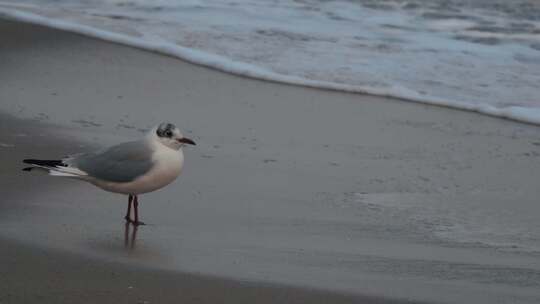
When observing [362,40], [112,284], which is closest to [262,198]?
[112,284]

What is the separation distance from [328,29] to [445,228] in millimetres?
5537

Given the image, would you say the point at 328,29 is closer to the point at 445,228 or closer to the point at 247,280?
the point at 445,228

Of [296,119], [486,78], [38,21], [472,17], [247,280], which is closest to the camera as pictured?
[247,280]

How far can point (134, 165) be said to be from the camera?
5074 mm

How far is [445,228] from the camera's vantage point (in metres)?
5.30

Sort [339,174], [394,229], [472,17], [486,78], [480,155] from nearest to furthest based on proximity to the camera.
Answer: [394,229]
[339,174]
[480,155]
[486,78]
[472,17]

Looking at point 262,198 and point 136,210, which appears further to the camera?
point 262,198

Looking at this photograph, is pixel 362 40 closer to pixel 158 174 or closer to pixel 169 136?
pixel 169 136

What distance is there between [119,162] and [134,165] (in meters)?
0.08

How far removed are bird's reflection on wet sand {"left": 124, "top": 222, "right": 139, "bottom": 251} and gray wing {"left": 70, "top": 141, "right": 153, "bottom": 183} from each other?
205 millimetres

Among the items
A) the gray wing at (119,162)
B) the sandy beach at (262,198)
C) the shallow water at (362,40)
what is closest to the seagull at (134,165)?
the gray wing at (119,162)

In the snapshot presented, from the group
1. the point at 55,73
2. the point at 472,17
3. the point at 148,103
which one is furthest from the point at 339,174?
the point at 472,17

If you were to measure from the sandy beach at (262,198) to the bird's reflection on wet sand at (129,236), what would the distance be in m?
0.02

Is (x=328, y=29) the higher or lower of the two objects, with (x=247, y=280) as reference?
lower
